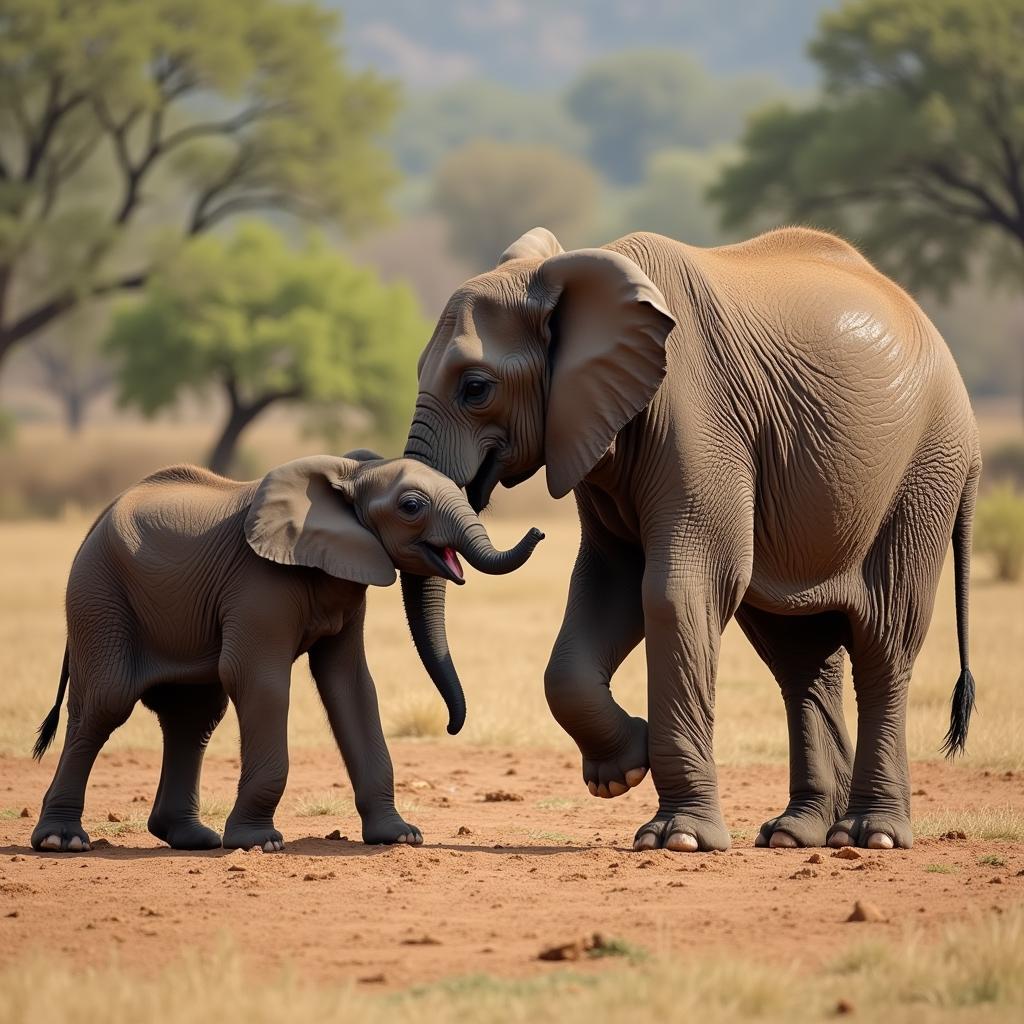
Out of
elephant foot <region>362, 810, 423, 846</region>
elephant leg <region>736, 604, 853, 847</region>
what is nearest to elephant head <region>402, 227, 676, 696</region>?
elephant foot <region>362, 810, 423, 846</region>

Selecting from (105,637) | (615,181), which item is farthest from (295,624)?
(615,181)

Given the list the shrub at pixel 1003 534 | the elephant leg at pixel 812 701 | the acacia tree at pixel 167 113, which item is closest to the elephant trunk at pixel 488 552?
the elephant leg at pixel 812 701

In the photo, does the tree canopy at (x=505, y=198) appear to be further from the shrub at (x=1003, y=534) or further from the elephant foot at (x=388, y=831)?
the elephant foot at (x=388, y=831)

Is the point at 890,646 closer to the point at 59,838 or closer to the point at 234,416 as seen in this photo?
the point at 59,838

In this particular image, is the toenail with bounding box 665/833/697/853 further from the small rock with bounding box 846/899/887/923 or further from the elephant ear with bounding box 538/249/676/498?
the elephant ear with bounding box 538/249/676/498

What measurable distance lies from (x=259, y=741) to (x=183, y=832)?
2.50 feet

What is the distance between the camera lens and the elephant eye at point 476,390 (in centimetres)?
829

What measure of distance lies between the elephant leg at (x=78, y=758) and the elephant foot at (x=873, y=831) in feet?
11.0

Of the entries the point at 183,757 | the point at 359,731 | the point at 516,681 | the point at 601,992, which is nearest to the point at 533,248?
the point at 359,731

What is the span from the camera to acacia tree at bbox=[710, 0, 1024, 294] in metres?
41.8

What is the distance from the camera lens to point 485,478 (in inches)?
334

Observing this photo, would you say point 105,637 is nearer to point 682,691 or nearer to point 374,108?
point 682,691

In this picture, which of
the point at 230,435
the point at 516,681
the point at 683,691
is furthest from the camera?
the point at 230,435

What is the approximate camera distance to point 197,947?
6.39 metres
